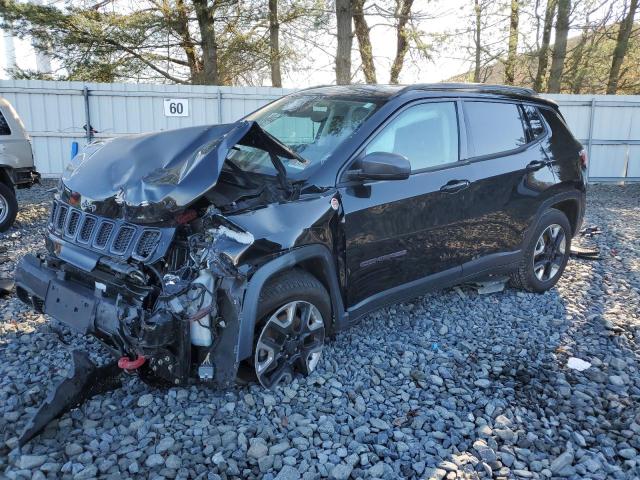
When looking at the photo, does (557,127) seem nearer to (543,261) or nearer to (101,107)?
(543,261)

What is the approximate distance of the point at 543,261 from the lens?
17.1 ft

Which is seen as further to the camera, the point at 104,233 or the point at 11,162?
the point at 11,162

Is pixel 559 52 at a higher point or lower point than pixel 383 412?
higher

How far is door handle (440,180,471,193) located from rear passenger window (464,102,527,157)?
Answer: 0.34 m

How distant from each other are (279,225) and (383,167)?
79 cm

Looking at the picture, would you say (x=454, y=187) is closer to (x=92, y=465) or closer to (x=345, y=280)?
(x=345, y=280)

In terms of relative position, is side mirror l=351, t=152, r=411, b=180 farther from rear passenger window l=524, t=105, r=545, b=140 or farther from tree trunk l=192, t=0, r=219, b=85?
tree trunk l=192, t=0, r=219, b=85

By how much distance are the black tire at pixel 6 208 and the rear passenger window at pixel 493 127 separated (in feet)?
21.1

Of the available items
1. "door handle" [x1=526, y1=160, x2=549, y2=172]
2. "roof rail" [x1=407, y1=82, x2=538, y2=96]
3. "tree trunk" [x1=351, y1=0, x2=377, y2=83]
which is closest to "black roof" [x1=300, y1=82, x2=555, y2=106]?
"roof rail" [x1=407, y1=82, x2=538, y2=96]

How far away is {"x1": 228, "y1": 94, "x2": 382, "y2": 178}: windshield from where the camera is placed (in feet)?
11.6

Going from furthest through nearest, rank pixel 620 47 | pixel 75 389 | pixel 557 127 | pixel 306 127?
pixel 620 47
pixel 557 127
pixel 306 127
pixel 75 389

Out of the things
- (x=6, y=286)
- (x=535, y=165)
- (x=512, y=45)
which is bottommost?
(x=6, y=286)

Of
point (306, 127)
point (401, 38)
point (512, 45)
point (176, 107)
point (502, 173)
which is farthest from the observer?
point (512, 45)

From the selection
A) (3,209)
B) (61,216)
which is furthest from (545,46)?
(61,216)
